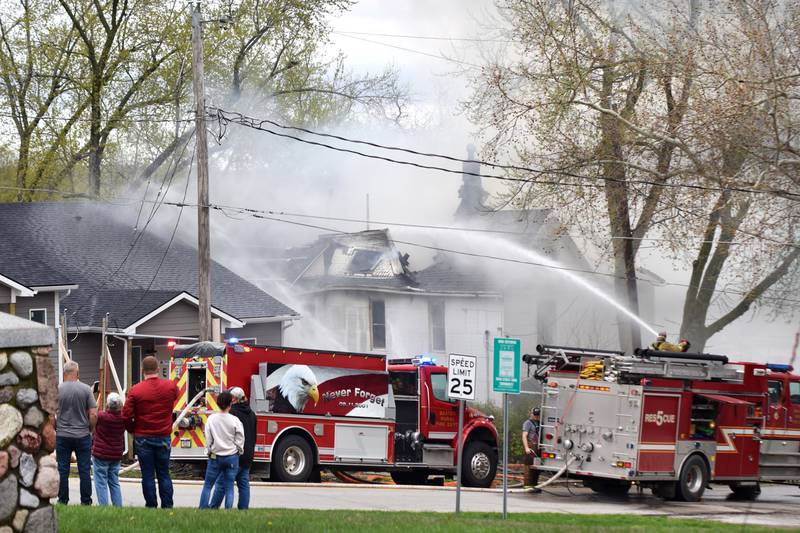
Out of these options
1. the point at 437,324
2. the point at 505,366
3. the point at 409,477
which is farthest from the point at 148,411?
the point at 437,324

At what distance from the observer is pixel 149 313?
26.8 metres

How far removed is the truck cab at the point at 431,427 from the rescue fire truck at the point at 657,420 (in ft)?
4.45

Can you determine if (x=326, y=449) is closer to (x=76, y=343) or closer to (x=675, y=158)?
(x=76, y=343)

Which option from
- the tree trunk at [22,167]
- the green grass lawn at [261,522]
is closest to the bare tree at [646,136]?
the green grass lawn at [261,522]

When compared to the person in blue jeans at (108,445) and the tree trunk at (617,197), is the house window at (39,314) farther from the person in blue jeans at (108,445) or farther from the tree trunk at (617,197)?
the person in blue jeans at (108,445)

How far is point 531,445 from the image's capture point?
63.7 feet

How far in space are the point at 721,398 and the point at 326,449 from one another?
6.73 m

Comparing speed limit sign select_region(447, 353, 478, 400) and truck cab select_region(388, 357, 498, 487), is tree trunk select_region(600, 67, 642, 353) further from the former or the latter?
→ speed limit sign select_region(447, 353, 478, 400)

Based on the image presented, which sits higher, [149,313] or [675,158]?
[675,158]

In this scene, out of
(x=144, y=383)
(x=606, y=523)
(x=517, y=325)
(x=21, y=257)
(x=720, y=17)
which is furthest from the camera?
(x=517, y=325)

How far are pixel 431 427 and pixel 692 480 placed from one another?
453 cm

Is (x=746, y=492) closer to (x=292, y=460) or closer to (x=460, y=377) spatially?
(x=292, y=460)

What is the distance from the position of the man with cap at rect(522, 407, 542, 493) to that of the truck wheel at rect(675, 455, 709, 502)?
244 centimetres

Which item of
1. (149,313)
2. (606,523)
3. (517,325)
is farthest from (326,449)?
(517,325)
